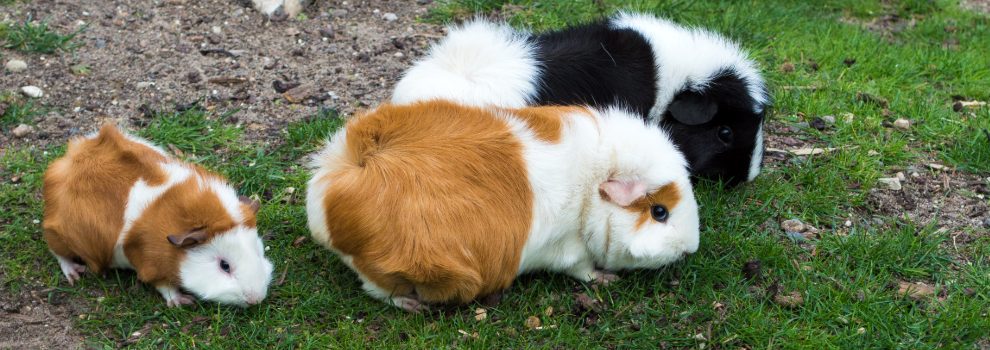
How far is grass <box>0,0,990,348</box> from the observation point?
8.89 ft

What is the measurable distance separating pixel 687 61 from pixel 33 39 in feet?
9.56

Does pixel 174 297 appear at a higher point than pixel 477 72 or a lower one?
lower

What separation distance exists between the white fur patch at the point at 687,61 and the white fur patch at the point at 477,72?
0.51 meters

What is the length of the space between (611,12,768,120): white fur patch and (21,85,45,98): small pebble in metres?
2.43

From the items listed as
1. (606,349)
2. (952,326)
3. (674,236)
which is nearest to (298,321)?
(606,349)

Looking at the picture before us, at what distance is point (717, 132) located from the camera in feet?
11.5

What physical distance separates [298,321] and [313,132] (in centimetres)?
112

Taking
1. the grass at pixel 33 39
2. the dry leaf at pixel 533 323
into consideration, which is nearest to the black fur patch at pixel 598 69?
the dry leaf at pixel 533 323

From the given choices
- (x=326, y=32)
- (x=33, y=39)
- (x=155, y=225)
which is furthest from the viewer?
(x=326, y=32)

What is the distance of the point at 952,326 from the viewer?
2.74 meters

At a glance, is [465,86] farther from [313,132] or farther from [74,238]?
[74,238]

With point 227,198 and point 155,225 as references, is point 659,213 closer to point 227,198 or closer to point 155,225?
point 227,198

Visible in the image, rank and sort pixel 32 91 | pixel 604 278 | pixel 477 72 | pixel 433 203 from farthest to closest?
pixel 32 91 < pixel 477 72 < pixel 604 278 < pixel 433 203

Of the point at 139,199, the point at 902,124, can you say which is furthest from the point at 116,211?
the point at 902,124
